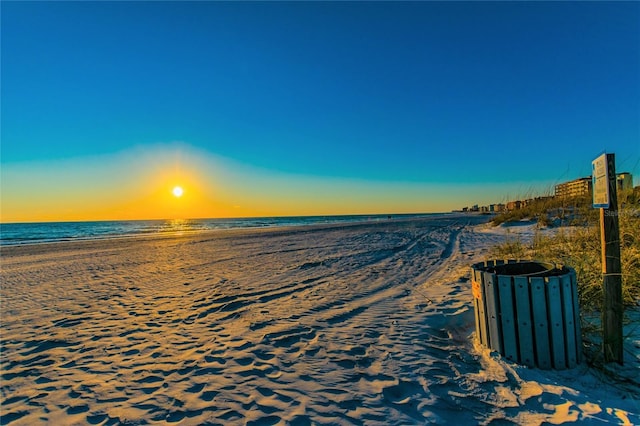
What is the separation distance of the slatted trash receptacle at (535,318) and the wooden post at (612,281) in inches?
9.4

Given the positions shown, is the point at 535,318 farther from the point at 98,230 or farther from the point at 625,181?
the point at 98,230

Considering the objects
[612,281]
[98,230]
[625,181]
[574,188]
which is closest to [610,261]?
[612,281]

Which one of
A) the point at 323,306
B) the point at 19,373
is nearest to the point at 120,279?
the point at 19,373

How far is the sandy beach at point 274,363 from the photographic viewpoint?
267cm

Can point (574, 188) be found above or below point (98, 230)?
above

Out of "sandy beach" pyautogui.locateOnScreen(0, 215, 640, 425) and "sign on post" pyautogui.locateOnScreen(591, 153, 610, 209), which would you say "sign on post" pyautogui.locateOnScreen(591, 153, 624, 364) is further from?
"sandy beach" pyautogui.locateOnScreen(0, 215, 640, 425)

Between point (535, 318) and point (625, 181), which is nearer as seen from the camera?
point (535, 318)

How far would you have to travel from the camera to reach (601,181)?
10.2ft

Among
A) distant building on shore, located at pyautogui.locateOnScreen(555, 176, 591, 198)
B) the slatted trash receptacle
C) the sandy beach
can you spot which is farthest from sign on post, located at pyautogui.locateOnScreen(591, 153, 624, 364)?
distant building on shore, located at pyautogui.locateOnScreen(555, 176, 591, 198)

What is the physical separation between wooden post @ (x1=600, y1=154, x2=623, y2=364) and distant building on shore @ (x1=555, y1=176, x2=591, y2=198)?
3.94 meters

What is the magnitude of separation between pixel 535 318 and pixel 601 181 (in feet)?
4.69

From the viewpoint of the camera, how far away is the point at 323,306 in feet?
18.4

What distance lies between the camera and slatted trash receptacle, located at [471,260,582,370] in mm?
3164

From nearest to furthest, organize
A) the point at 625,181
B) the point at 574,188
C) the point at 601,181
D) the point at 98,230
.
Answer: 1. the point at 601,181
2. the point at 625,181
3. the point at 574,188
4. the point at 98,230
